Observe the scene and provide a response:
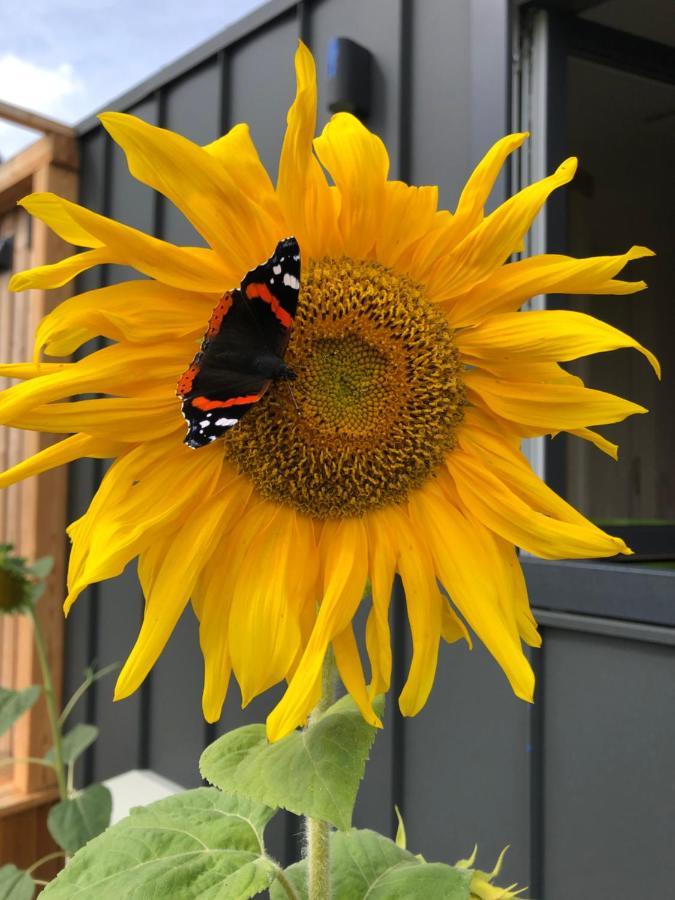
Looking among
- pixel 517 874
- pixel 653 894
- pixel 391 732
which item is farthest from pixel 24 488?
pixel 653 894

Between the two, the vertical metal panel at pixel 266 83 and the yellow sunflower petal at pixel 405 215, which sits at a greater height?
the vertical metal panel at pixel 266 83

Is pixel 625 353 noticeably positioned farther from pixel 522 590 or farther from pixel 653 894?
pixel 522 590

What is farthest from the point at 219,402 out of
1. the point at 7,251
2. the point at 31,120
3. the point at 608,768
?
the point at 7,251

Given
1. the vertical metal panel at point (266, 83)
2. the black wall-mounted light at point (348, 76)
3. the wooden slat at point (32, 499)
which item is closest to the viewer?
the black wall-mounted light at point (348, 76)

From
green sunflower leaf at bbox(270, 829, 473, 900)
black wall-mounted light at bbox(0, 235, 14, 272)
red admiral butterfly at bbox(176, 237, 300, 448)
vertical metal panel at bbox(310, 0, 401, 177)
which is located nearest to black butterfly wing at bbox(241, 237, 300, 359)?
red admiral butterfly at bbox(176, 237, 300, 448)

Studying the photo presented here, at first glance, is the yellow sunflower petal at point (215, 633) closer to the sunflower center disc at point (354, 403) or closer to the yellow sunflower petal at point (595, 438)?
the sunflower center disc at point (354, 403)

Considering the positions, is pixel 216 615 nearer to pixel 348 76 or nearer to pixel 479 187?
pixel 479 187

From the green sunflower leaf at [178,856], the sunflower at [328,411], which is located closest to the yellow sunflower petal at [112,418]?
the sunflower at [328,411]
